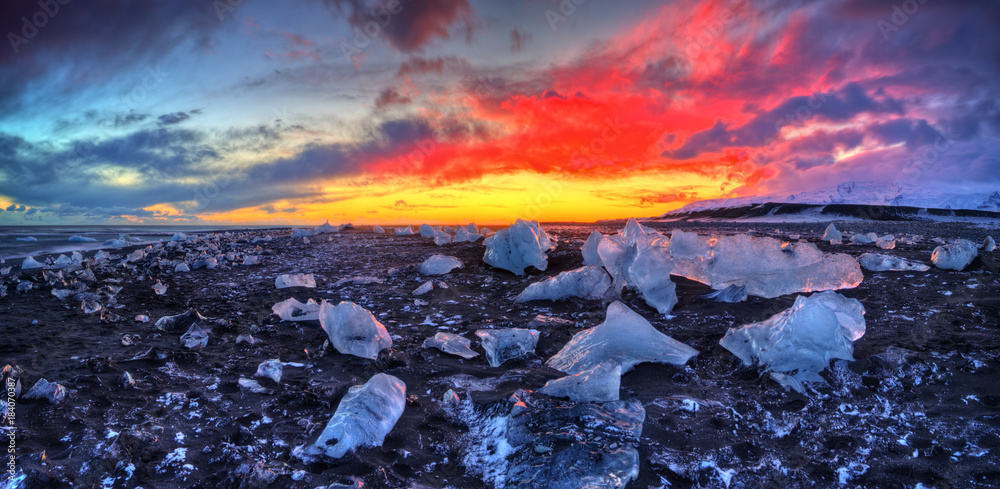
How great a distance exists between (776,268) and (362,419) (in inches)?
175

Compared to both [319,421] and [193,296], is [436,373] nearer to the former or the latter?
[319,421]

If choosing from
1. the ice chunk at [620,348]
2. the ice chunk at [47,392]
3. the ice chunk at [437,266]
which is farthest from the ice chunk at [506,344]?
the ice chunk at [437,266]

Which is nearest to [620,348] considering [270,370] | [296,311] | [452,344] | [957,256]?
[452,344]

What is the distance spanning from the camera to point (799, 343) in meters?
2.67

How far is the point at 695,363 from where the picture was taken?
2.87 metres

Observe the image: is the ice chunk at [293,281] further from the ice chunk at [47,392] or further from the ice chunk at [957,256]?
the ice chunk at [957,256]

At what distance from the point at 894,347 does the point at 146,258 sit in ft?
39.6

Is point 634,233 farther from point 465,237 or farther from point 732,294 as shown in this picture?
point 465,237

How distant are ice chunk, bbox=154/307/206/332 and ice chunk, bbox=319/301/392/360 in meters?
1.56

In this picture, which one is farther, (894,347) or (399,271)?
(399,271)

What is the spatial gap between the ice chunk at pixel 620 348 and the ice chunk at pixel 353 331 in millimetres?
1386

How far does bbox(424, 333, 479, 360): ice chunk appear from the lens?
3186 mm

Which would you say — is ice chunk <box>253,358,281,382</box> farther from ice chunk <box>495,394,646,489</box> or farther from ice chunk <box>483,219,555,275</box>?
ice chunk <box>483,219,555,275</box>

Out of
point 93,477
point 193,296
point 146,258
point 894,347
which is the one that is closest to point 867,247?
point 894,347
